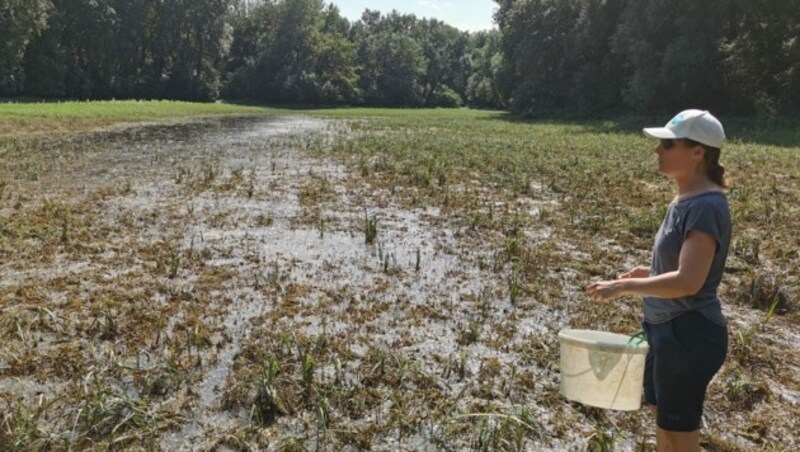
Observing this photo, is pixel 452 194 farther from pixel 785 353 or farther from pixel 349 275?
pixel 785 353

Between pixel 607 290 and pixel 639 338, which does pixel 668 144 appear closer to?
pixel 607 290

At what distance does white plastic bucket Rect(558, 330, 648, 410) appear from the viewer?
3533mm

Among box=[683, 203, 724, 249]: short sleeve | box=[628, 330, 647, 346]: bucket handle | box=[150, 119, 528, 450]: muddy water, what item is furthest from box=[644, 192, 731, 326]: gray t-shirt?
box=[150, 119, 528, 450]: muddy water

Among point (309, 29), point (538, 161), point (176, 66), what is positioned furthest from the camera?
point (309, 29)

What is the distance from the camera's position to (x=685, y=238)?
3084mm

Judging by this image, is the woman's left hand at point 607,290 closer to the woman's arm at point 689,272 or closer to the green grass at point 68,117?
the woman's arm at point 689,272

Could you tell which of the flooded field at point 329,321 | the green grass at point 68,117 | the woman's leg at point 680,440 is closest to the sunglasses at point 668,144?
the woman's leg at point 680,440

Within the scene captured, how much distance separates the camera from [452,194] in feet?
46.2

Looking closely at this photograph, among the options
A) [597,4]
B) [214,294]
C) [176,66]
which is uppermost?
[597,4]

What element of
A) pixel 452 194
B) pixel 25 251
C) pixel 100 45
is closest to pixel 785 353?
pixel 452 194

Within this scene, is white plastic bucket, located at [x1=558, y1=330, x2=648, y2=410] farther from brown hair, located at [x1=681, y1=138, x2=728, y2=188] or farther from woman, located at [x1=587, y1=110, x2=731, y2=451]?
brown hair, located at [x1=681, y1=138, x2=728, y2=188]

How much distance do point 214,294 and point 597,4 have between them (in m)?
51.1

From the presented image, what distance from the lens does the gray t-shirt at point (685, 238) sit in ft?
9.88

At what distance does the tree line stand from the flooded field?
94.8ft
